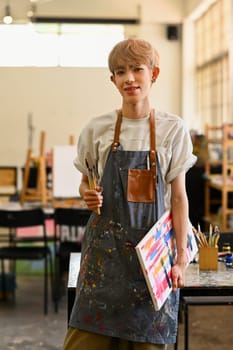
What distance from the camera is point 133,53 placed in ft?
6.03

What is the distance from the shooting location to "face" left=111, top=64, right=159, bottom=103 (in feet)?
6.06

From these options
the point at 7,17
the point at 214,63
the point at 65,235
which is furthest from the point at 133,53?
the point at 214,63

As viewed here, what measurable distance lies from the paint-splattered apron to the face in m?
0.07

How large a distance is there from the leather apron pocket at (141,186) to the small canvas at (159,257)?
7cm

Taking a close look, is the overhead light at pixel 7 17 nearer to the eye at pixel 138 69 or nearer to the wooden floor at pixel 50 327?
the wooden floor at pixel 50 327

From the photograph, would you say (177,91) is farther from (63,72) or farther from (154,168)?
(154,168)

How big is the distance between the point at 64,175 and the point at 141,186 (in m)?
4.36

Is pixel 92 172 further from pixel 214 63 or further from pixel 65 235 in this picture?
pixel 214 63

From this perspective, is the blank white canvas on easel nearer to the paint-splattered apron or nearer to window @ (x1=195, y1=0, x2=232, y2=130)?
window @ (x1=195, y1=0, x2=232, y2=130)

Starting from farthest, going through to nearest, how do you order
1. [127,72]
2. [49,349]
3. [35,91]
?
[35,91] → [49,349] → [127,72]

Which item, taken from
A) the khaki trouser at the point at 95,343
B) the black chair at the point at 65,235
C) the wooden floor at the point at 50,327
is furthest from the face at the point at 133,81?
the black chair at the point at 65,235

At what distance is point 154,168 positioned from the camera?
1.85 metres

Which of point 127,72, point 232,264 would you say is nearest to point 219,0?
point 232,264

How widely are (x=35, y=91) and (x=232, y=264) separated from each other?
883 cm
